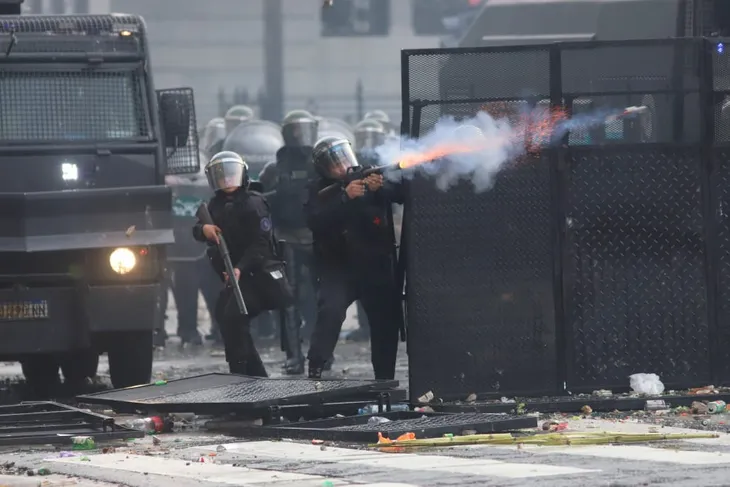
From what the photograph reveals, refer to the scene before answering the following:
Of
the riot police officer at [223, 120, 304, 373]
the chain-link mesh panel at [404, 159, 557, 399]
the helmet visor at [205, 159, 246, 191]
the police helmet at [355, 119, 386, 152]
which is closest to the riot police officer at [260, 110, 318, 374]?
the riot police officer at [223, 120, 304, 373]

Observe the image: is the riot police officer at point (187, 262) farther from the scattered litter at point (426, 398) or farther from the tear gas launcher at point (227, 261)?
the scattered litter at point (426, 398)

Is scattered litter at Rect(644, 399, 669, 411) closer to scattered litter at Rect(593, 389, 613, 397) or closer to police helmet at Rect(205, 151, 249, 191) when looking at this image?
scattered litter at Rect(593, 389, 613, 397)

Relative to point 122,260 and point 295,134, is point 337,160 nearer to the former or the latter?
point 122,260

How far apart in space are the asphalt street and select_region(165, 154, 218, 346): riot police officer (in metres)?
10.1

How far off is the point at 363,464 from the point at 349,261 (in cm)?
382

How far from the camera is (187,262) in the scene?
2075 centimetres

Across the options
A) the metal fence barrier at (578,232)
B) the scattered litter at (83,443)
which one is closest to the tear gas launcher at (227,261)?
the metal fence barrier at (578,232)

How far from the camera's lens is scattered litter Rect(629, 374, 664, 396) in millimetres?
11406

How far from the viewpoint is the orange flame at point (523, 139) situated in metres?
11.3

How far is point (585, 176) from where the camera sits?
37.8 ft

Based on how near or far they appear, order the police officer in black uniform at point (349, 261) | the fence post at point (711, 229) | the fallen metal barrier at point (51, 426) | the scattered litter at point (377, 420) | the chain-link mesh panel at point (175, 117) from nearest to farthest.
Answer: the fallen metal barrier at point (51, 426), the scattered litter at point (377, 420), the fence post at point (711, 229), the police officer in black uniform at point (349, 261), the chain-link mesh panel at point (175, 117)

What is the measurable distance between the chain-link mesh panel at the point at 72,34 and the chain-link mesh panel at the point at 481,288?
3.72m

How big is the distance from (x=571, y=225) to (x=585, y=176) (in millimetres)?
314

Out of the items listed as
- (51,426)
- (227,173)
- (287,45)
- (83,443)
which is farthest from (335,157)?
(287,45)
